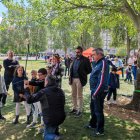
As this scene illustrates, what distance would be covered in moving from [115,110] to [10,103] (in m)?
4.29

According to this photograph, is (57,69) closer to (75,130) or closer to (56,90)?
(75,130)

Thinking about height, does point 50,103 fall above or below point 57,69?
below

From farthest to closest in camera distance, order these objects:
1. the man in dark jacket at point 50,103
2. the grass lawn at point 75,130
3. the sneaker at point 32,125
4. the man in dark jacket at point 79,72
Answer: the man in dark jacket at point 79,72
the sneaker at point 32,125
the grass lawn at point 75,130
the man in dark jacket at point 50,103

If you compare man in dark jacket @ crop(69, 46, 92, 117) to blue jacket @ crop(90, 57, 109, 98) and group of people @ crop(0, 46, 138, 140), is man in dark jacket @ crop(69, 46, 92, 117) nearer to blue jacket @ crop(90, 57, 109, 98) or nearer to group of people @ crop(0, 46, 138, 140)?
group of people @ crop(0, 46, 138, 140)

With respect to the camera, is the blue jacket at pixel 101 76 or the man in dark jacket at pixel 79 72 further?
the man in dark jacket at pixel 79 72

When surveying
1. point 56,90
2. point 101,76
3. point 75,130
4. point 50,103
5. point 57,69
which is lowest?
point 75,130

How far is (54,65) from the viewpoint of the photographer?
5652mm

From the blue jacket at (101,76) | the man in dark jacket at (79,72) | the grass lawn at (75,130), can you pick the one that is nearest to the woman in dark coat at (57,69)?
the man in dark jacket at (79,72)

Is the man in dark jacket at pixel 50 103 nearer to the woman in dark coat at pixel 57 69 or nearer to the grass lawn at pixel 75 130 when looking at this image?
the grass lawn at pixel 75 130

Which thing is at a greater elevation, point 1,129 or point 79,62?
point 79,62

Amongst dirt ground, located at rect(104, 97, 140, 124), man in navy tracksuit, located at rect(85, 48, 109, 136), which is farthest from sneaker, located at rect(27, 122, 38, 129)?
dirt ground, located at rect(104, 97, 140, 124)

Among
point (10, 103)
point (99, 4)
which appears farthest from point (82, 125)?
point (99, 4)

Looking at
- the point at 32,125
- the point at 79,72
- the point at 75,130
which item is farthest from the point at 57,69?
the point at 75,130

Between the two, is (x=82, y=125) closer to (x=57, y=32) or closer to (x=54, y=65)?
(x=54, y=65)
